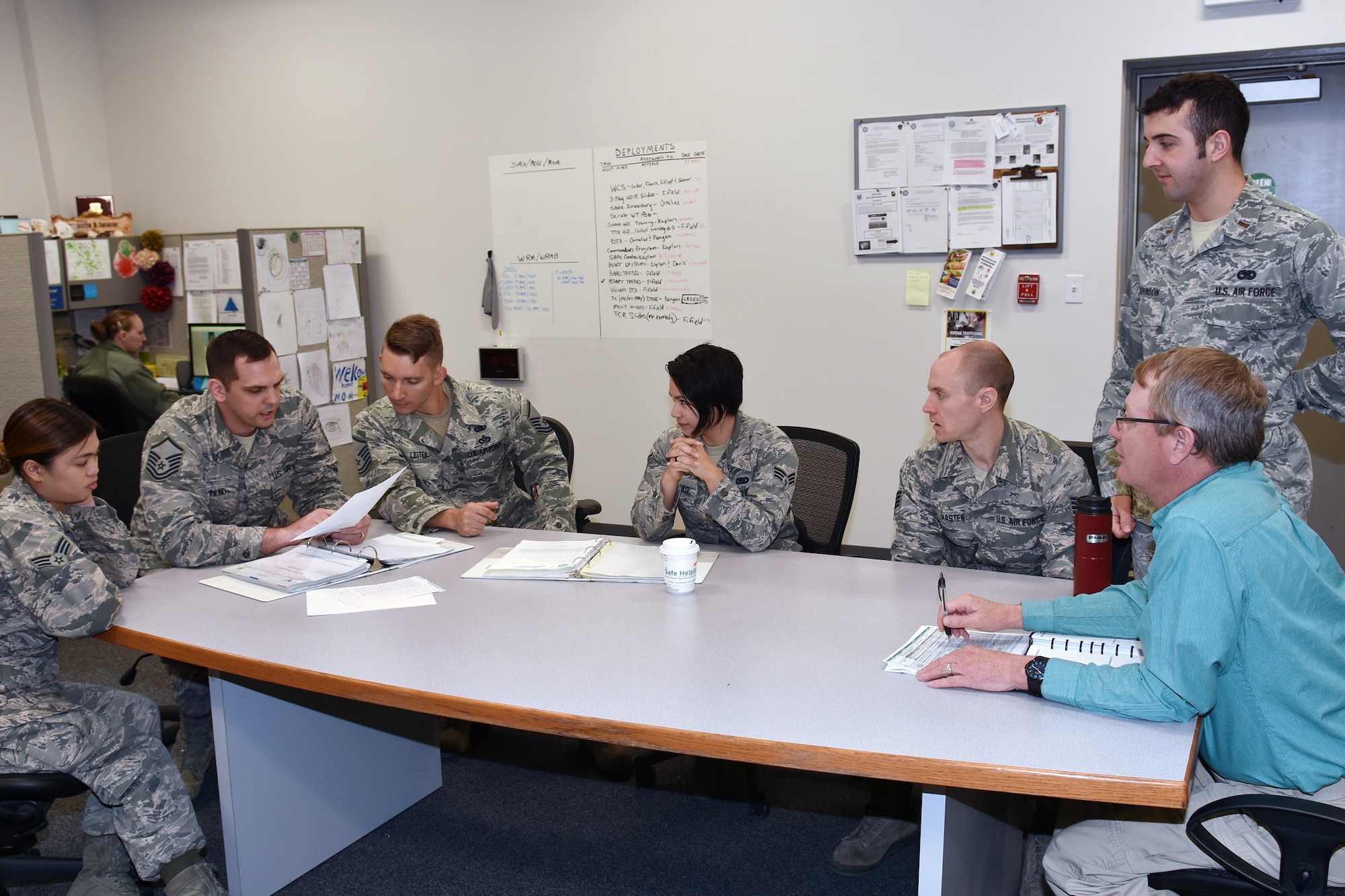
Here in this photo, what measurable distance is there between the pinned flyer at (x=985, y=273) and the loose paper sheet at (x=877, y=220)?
338mm

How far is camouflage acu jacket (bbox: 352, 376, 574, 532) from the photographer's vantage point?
296 cm

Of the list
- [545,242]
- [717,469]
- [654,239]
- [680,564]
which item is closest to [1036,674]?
[680,564]

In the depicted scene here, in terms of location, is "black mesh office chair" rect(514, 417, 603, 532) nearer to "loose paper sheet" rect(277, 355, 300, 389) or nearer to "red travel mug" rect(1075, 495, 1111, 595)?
"red travel mug" rect(1075, 495, 1111, 595)

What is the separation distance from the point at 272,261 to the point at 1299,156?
4.44 metres

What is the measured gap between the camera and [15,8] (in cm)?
563

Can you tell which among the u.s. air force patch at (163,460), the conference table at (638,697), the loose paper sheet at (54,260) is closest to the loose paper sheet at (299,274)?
the loose paper sheet at (54,260)

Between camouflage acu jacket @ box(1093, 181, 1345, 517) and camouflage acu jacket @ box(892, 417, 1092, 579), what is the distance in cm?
23

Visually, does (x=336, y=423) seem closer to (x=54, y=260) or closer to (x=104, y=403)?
(x=104, y=403)

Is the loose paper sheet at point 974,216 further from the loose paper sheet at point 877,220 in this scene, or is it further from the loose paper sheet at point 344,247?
the loose paper sheet at point 344,247

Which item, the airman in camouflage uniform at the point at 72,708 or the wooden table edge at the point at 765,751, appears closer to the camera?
the wooden table edge at the point at 765,751

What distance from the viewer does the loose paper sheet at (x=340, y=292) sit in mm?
5223

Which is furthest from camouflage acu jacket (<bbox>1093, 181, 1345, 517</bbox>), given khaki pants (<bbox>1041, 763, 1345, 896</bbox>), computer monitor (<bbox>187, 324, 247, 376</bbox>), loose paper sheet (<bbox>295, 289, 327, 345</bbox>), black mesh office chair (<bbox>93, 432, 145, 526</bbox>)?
computer monitor (<bbox>187, 324, 247, 376</bbox>)

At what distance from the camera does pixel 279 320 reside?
4.96 m

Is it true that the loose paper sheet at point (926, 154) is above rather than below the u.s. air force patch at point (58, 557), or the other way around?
above
